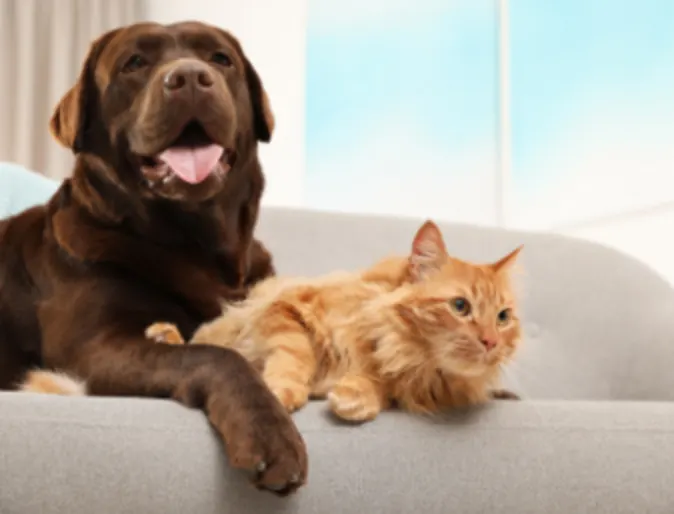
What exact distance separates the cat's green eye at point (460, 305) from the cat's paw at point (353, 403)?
0.16 metres

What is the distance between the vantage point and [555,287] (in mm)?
1844

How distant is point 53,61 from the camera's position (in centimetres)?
344

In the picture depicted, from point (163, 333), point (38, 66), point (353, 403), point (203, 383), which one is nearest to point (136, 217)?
point (163, 333)

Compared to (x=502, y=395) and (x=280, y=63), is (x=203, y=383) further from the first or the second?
(x=280, y=63)

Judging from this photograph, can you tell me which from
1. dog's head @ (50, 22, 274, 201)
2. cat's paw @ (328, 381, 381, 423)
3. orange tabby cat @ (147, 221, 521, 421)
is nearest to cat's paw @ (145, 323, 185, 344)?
orange tabby cat @ (147, 221, 521, 421)

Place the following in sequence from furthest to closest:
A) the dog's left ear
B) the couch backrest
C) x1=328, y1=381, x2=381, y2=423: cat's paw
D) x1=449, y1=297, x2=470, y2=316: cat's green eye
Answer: the couch backrest, the dog's left ear, x1=449, y1=297, x2=470, y2=316: cat's green eye, x1=328, y1=381, x2=381, y2=423: cat's paw

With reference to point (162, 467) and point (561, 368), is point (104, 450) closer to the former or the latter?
point (162, 467)

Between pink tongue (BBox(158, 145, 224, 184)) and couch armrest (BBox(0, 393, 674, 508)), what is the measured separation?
46 centimetres

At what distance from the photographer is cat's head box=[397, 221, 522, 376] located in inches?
36.6

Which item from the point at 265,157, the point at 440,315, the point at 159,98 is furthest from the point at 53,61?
the point at 440,315

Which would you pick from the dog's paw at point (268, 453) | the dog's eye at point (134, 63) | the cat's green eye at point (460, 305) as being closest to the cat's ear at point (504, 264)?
the cat's green eye at point (460, 305)

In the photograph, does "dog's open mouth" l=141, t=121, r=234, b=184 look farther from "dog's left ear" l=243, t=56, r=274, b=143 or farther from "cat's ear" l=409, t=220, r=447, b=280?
"cat's ear" l=409, t=220, r=447, b=280

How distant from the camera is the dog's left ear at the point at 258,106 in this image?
1434mm

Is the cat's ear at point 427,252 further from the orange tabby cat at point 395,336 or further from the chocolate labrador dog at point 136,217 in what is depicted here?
the chocolate labrador dog at point 136,217
